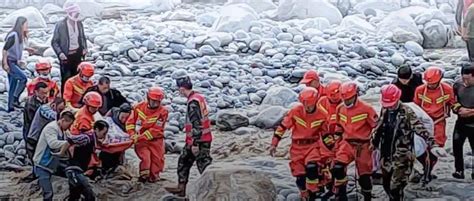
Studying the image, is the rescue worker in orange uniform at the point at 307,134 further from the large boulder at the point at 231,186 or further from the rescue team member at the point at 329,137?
the large boulder at the point at 231,186

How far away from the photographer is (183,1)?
63.8 ft

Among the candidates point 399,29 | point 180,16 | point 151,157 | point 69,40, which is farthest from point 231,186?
point 180,16

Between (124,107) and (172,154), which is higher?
(124,107)

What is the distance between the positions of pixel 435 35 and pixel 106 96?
26.7 feet

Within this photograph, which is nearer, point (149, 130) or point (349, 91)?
point (349, 91)

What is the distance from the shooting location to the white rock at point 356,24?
14812 millimetres

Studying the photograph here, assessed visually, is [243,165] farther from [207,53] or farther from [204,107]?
[207,53]

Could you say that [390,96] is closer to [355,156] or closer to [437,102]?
[355,156]

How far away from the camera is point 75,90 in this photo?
7137 mm

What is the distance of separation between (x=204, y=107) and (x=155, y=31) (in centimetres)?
809

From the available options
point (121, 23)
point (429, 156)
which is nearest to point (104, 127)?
point (429, 156)

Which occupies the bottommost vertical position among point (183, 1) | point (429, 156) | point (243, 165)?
point (183, 1)

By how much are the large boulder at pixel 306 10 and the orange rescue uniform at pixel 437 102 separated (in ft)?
30.8

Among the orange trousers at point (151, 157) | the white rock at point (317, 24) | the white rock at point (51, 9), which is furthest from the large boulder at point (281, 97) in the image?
the white rock at point (51, 9)
